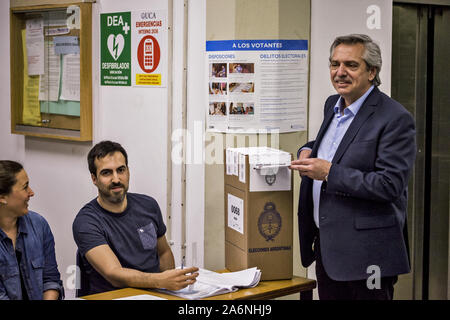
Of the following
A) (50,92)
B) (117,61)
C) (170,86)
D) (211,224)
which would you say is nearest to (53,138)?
(50,92)

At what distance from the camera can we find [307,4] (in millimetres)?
3889

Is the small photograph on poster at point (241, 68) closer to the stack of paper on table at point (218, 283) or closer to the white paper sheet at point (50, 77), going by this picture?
the stack of paper on table at point (218, 283)

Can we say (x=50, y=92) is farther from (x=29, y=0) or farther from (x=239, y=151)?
(x=239, y=151)

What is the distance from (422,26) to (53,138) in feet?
8.55

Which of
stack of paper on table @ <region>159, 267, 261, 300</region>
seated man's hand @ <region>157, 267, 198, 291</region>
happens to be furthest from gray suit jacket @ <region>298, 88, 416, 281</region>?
seated man's hand @ <region>157, 267, 198, 291</region>

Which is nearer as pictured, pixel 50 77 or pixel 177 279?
pixel 177 279

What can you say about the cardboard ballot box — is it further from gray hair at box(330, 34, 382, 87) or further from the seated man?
gray hair at box(330, 34, 382, 87)

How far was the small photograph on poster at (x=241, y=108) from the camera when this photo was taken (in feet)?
12.6

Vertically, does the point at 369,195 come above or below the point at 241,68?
below

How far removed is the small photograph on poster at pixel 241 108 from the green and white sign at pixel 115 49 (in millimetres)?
780

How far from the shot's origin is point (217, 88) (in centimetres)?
387

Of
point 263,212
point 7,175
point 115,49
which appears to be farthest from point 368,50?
point 115,49

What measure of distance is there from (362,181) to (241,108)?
1.30m

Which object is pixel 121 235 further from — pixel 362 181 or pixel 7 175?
pixel 362 181
